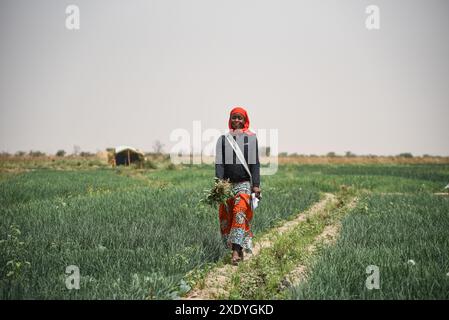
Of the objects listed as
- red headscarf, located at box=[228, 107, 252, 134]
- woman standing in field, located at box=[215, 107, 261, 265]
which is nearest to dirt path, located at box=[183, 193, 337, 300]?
woman standing in field, located at box=[215, 107, 261, 265]

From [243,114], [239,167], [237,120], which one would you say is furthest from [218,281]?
[243,114]

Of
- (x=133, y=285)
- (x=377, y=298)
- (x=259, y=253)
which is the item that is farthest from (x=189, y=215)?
(x=377, y=298)

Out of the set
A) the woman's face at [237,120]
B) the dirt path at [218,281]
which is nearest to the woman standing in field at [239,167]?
the woman's face at [237,120]

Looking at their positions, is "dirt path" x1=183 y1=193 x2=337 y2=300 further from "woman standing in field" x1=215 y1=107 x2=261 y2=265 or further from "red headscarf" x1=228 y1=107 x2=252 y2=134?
"red headscarf" x1=228 y1=107 x2=252 y2=134

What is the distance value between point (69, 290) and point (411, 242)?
4.78 metres

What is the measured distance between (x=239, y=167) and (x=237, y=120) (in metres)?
0.68

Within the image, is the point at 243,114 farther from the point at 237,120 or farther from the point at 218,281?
the point at 218,281

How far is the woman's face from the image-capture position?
5.46m

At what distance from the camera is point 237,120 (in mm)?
5461

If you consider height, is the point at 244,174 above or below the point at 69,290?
above

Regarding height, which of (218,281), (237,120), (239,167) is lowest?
(218,281)

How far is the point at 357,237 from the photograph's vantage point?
239 inches
